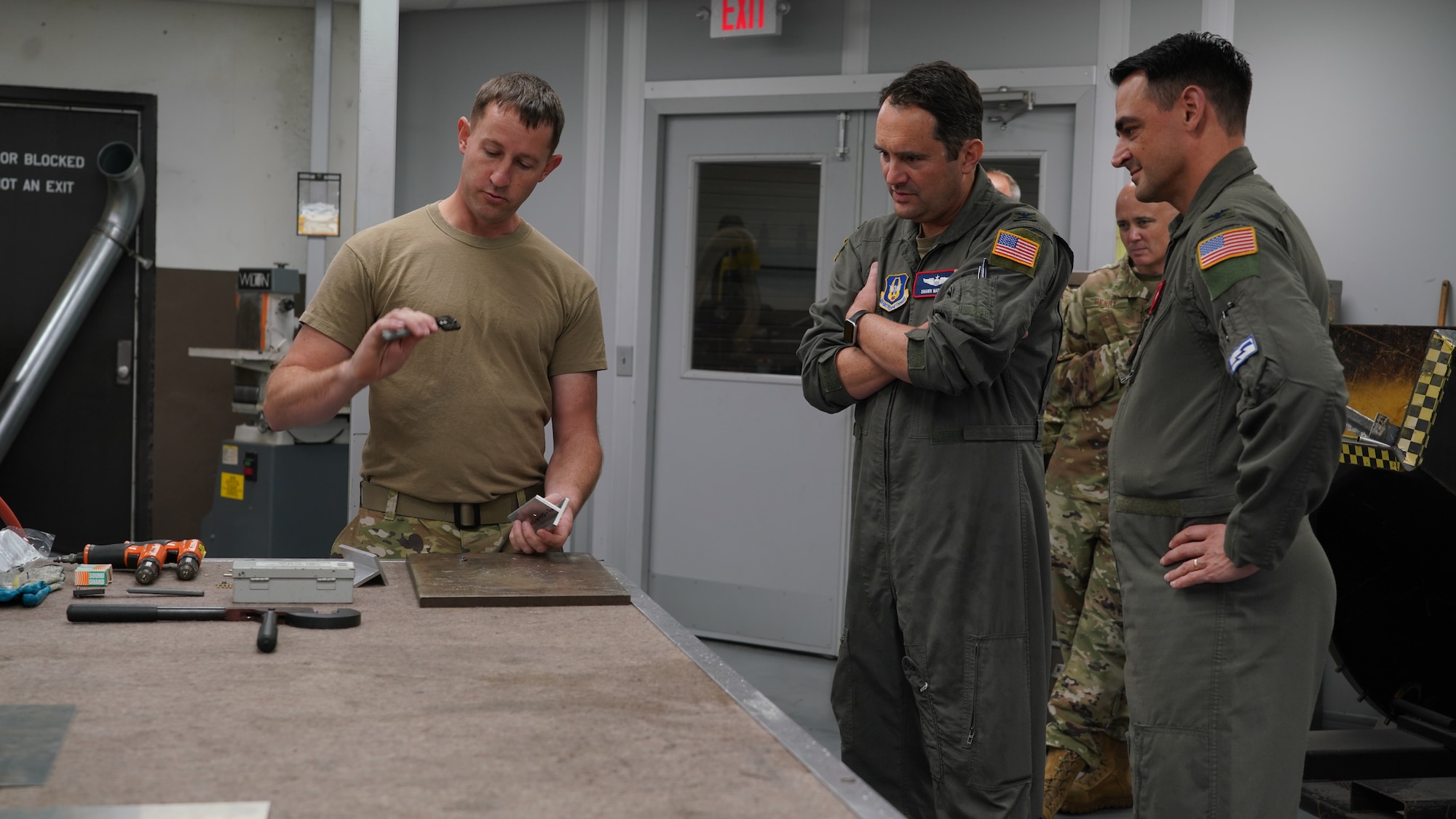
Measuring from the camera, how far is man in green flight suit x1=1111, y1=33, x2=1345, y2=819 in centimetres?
160

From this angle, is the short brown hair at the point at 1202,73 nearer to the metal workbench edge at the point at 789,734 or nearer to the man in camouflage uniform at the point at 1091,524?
the metal workbench edge at the point at 789,734

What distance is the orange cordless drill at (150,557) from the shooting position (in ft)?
6.05

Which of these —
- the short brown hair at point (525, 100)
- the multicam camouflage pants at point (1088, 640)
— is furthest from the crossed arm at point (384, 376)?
the multicam camouflage pants at point (1088, 640)

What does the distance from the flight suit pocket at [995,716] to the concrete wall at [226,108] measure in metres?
4.30

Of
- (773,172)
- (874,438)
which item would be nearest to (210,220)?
(773,172)

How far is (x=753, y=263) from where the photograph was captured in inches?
193

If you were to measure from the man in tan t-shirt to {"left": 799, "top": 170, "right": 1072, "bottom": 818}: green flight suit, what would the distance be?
59cm

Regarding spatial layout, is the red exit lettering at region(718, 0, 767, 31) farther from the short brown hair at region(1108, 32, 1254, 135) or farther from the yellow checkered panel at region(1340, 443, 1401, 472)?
the short brown hair at region(1108, 32, 1254, 135)

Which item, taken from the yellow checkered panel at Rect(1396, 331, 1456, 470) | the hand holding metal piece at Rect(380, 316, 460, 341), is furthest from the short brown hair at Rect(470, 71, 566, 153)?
the yellow checkered panel at Rect(1396, 331, 1456, 470)

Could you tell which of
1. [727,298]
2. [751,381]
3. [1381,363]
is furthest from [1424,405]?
[727,298]

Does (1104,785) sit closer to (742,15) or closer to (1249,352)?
(1249,352)

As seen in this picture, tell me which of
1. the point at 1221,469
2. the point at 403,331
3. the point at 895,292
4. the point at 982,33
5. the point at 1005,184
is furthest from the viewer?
the point at 982,33

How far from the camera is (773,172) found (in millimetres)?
4863

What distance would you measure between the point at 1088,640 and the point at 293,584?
7.02 ft
